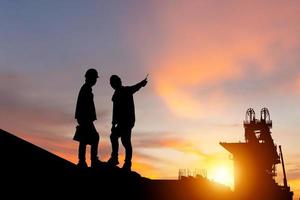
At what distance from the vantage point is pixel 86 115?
830 cm

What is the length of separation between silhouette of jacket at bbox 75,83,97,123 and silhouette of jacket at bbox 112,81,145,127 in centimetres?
79

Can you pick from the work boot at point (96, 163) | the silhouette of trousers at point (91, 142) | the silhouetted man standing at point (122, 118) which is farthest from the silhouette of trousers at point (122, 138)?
the silhouette of trousers at point (91, 142)

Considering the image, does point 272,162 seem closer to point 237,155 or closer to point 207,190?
point 237,155

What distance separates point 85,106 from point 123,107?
3.49ft

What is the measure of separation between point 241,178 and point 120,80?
4160cm

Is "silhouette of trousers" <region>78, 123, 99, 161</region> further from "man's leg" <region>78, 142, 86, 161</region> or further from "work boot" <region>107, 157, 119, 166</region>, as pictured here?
A: "work boot" <region>107, 157, 119, 166</region>

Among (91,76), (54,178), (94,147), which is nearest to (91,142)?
(94,147)

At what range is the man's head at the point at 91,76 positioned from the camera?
821cm

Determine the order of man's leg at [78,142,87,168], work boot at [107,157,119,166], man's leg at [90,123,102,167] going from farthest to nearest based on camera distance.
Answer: work boot at [107,157,119,166] < man's leg at [90,123,102,167] < man's leg at [78,142,87,168]

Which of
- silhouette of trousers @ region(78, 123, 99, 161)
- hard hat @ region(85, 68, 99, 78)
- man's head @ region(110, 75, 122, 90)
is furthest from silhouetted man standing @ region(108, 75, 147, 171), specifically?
hard hat @ region(85, 68, 99, 78)

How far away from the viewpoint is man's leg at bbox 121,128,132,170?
8984 mm

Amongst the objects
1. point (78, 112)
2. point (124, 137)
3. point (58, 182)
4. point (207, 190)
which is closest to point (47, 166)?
point (58, 182)

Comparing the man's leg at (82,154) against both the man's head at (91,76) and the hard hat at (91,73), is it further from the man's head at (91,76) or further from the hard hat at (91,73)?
the hard hat at (91,73)

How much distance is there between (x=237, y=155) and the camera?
157 ft
